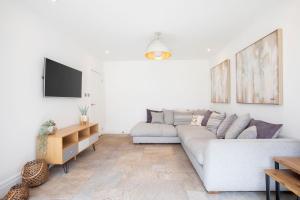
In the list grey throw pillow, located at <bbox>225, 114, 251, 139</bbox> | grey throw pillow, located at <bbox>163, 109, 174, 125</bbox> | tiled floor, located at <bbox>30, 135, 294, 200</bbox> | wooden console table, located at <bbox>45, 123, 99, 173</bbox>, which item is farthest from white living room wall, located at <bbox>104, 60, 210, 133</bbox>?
grey throw pillow, located at <bbox>225, 114, 251, 139</bbox>

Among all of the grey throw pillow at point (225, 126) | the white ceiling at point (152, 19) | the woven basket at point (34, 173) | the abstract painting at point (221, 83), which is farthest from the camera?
the abstract painting at point (221, 83)

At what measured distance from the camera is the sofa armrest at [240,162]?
6.08 feet

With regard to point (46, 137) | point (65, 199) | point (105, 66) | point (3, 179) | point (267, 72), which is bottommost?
point (65, 199)

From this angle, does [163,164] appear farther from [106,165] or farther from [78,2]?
[78,2]

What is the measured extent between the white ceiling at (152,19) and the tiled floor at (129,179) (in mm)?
2337

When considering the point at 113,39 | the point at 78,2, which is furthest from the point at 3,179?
the point at 113,39

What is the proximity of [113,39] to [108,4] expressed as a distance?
1.30 m

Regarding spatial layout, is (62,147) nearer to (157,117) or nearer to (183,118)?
(157,117)

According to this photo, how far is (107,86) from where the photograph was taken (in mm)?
5484

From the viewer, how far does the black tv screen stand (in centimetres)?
264

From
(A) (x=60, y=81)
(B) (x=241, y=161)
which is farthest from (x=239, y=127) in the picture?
(A) (x=60, y=81)

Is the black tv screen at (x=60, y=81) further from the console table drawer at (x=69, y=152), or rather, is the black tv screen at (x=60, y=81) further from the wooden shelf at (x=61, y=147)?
the console table drawer at (x=69, y=152)

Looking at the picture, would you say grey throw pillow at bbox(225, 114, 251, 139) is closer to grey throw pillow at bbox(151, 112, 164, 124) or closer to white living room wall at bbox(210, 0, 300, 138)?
white living room wall at bbox(210, 0, 300, 138)

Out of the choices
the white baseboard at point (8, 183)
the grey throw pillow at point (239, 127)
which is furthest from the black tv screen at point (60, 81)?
the grey throw pillow at point (239, 127)
